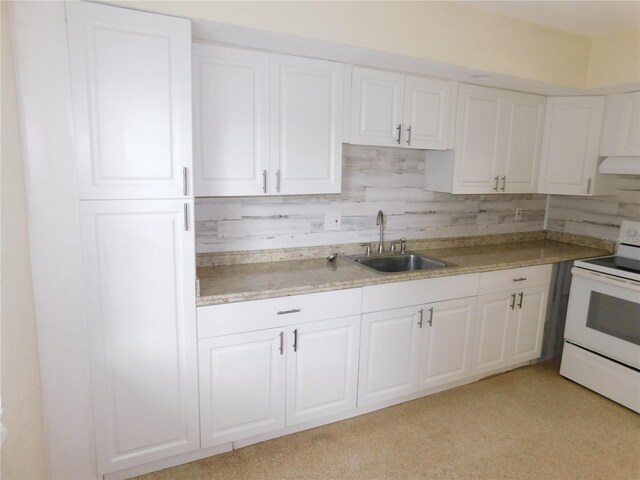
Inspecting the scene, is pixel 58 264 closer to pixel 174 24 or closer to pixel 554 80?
pixel 174 24

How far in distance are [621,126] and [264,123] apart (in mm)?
2584

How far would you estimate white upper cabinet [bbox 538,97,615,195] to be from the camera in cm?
308

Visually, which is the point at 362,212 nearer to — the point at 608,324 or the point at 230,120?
the point at 230,120

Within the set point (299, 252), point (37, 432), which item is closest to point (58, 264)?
point (37, 432)

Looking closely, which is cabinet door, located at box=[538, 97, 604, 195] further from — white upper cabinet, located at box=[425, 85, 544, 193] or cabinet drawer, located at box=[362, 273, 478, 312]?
cabinet drawer, located at box=[362, 273, 478, 312]

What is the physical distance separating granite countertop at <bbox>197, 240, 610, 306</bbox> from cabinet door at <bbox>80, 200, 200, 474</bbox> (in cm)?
19

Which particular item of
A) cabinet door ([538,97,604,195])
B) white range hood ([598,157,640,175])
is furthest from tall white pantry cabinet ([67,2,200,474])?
white range hood ([598,157,640,175])

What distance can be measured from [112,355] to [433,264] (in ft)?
6.76

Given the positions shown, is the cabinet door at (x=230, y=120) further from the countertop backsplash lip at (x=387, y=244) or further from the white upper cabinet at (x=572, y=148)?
the white upper cabinet at (x=572, y=148)

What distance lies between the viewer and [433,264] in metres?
2.90

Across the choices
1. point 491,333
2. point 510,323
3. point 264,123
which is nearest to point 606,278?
point 510,323

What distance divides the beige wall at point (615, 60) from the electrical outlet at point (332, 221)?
2.00m

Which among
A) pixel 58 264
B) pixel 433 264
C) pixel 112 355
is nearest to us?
pixel 58 264

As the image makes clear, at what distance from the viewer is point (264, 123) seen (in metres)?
2.19
